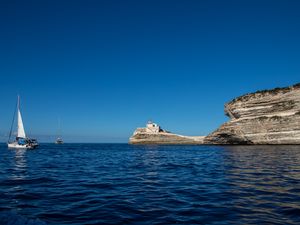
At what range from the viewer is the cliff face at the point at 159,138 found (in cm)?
11200

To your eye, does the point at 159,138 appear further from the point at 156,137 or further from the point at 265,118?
the point at 265,118

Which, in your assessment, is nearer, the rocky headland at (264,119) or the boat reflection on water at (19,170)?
the boat reflection on water at (19,170)

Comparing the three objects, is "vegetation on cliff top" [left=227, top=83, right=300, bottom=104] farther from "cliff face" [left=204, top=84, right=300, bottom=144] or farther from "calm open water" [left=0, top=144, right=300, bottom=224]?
"calm open water" [left=0, top=144, right=300, bottom=224]

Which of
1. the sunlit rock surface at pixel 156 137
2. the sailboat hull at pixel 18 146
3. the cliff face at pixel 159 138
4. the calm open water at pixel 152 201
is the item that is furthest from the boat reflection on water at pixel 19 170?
the sunlit rock surface at pixel 156 137

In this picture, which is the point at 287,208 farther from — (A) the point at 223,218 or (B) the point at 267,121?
(B) the point at 267,121

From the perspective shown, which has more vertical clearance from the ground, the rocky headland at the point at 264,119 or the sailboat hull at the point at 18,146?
the rocky headland at the point at 264,119

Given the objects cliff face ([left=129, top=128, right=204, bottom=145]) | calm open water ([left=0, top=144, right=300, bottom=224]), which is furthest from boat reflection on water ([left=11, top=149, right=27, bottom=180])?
cliff face ([left=129, top=128, right=204, bottom=145])

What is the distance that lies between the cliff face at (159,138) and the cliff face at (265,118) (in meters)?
30.7

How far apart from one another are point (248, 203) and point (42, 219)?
6329mm

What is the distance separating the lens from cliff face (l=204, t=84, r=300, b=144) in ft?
215

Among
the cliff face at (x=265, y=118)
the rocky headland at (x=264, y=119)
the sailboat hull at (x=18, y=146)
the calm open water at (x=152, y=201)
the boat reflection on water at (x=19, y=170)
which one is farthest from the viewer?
the rocky headland at (x=264, y=119)

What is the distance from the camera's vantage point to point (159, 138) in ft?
390

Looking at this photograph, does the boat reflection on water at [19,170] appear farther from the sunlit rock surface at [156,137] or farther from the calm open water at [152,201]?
the sunlit rock surface at [156,137]

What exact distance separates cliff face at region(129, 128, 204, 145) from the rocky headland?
25.4 meters
